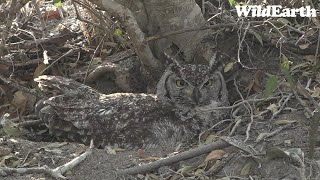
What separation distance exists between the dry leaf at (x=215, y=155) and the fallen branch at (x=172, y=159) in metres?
0.03

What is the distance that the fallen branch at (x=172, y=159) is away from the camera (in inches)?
139

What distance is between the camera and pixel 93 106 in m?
4.33

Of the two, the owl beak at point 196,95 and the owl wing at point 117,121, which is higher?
the owl beak at point 196,95

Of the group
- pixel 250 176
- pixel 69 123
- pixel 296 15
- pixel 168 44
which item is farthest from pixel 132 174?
pixel 296 15


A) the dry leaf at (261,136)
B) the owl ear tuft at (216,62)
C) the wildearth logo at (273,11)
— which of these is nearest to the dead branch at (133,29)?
the owl ear tuft at (216,62)

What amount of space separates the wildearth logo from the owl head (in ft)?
1.46

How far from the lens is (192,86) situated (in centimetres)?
442

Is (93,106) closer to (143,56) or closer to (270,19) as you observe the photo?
(143,56)

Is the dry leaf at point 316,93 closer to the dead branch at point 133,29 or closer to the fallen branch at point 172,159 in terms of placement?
the fallen branch at point 172,159

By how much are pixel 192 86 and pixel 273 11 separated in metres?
0.94

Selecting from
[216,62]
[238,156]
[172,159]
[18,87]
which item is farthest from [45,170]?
[216,62]

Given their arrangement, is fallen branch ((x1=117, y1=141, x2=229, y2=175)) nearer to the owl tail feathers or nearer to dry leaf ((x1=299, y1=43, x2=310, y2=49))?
the owl tail feathers

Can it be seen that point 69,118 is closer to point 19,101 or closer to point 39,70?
point 19,101

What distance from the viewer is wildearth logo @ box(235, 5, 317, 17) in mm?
4613
